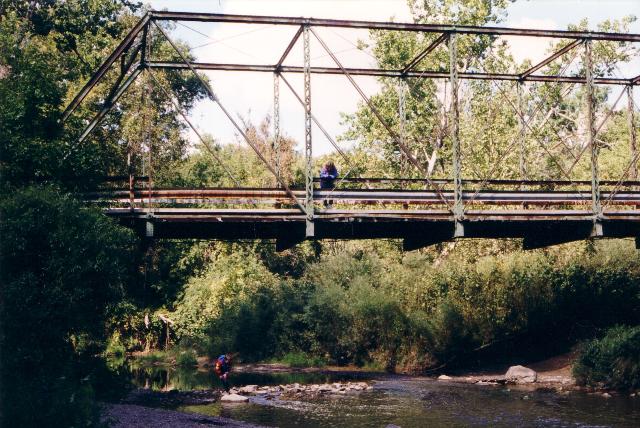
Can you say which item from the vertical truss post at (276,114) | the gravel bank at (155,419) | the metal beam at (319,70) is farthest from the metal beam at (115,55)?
the gravel bank at (155,419)

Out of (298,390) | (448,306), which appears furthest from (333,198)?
(448,306)

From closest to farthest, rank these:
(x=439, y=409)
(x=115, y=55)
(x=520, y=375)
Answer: (x=115, y=55), (x=439, y=409), (x=520, y=375)

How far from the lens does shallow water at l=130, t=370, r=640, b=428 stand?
78.3ft

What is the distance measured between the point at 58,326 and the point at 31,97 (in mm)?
7962

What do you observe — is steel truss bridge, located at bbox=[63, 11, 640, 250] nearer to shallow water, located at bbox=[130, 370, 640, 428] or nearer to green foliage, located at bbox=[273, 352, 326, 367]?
shallow water, located at bbox=[130, 370, 640, 428]

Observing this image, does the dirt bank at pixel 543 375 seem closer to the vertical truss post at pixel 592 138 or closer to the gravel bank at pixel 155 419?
the vertical truss post at pixel 592 138

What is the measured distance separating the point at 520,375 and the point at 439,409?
29.8 feet

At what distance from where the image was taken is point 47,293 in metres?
17.7

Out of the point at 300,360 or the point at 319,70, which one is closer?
the point at 319,70

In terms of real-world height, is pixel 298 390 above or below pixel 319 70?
below

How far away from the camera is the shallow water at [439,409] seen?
78.3 feet

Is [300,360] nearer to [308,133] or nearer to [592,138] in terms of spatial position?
[308,133]

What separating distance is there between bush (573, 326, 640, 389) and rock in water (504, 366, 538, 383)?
7.43 feet

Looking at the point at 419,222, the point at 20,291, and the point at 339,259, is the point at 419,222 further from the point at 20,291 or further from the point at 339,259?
the point at 339,259
